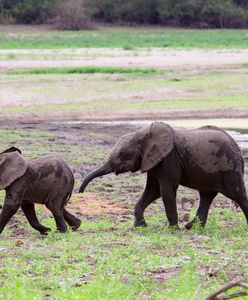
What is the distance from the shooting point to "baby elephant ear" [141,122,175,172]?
38.4ft

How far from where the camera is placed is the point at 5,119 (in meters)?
25.2

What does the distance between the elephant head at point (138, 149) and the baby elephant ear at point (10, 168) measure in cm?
80

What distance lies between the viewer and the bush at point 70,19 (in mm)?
71625

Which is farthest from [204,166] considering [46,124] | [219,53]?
[219,53]

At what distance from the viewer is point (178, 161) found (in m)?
11.8

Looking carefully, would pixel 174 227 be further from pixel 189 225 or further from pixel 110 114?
pixel 110 114

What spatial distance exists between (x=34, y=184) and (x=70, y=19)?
60.6 m

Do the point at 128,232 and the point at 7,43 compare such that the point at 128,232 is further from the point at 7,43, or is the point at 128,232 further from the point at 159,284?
the point at 7,43

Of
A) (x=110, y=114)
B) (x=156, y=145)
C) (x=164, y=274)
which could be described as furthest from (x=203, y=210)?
(x=110, y=114)

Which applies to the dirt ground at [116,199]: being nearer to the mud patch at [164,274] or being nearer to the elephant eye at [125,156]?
the elephant eye at [125,156]

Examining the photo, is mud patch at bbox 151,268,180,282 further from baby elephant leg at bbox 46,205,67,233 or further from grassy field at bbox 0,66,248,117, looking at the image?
grassy field at bbox 0,66,248,117

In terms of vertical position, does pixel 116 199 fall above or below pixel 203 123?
above

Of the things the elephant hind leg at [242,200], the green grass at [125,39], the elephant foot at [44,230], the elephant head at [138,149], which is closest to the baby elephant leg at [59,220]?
the elephant foot at [44,230]

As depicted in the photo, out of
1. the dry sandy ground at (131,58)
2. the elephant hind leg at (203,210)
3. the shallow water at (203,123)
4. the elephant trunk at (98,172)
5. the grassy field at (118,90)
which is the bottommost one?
the dry sandy ground at (131,58)
